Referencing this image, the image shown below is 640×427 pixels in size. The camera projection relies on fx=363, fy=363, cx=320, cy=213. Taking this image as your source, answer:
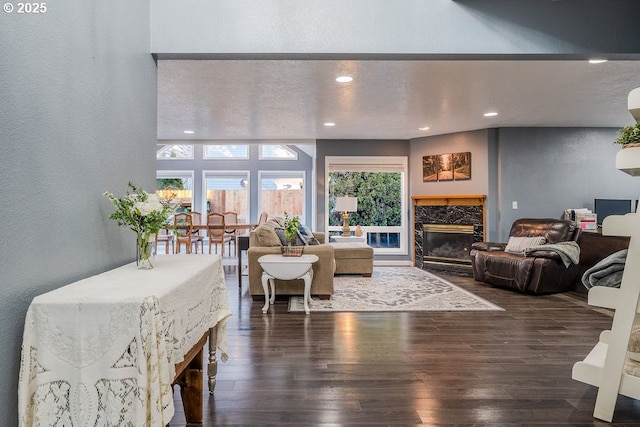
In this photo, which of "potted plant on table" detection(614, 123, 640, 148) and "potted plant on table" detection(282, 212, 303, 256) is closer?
"potted plant on table" detection(614, 123, 640, 148)

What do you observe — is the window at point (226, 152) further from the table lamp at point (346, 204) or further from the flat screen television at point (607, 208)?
the flat screen television at point (607, 208)

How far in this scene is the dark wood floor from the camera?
1.92m

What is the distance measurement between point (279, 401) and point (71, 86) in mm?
1843

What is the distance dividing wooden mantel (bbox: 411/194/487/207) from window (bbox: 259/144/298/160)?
4113 mm

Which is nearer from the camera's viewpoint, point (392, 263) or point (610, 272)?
point (610, 272)

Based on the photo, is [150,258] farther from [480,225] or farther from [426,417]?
[480,225]

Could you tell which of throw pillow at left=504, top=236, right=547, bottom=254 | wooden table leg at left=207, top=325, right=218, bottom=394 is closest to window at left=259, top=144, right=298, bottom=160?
throw pillow at left=504, top=236, right=547, bottom=254

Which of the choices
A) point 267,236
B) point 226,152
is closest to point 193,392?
point 267,236

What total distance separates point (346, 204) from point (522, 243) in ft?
9.36

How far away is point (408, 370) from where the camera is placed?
7.97ft

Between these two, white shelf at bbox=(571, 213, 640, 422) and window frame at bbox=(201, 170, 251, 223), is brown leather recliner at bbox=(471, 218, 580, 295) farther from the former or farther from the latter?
window frame at bbox=(201, 170, 251, 223)

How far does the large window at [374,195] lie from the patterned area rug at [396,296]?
4.67ft

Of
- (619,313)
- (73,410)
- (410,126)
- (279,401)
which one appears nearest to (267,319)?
(279,401)

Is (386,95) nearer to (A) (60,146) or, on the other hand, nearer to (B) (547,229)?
(B) (547,229)
